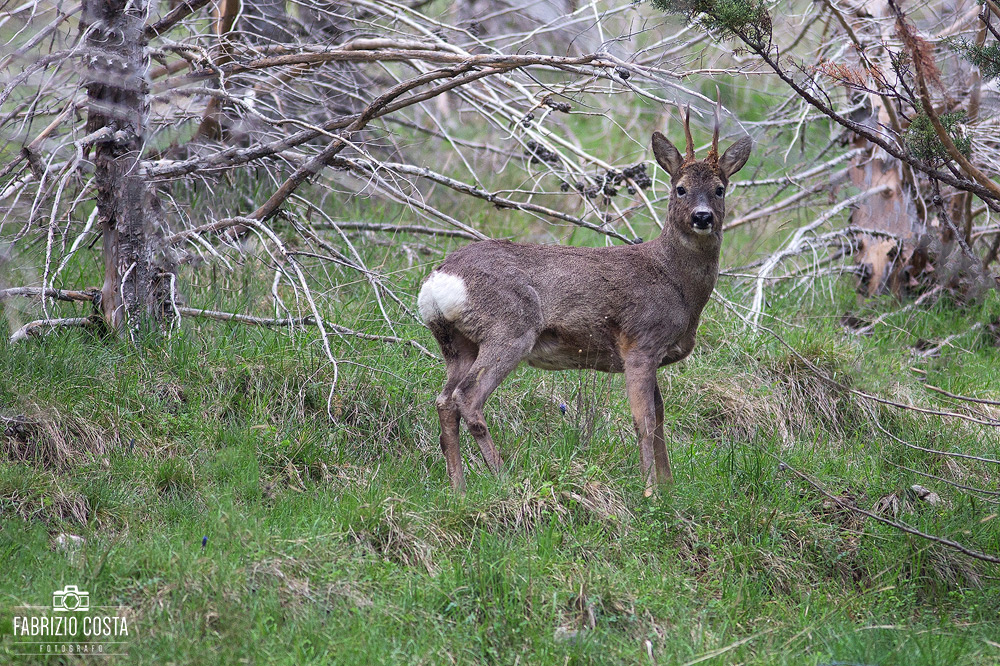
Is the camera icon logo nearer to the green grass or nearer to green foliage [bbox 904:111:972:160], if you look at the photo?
the green grass

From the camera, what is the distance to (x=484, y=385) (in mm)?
4590

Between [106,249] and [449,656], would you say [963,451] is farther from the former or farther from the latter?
[106,249]

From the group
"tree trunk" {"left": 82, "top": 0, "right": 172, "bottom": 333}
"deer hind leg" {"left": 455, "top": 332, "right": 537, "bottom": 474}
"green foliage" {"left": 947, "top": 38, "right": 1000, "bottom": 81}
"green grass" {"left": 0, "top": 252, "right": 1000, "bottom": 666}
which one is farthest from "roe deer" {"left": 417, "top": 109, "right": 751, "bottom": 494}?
"tree trunk" {"left": 82, "top": 0, "right": 172, "bottom": 333}

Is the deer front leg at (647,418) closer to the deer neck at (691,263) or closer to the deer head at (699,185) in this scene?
the deer neck at (691,263)

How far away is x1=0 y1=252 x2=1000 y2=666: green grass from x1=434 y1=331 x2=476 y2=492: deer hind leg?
12 centimetres

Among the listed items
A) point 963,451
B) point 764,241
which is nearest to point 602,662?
point 963,451

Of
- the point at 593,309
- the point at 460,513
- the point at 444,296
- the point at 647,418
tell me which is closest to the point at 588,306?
the point at 593,309

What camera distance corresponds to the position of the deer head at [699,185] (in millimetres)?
4871

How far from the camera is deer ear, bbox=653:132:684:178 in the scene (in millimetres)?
5051

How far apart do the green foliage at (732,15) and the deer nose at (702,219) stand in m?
1.06

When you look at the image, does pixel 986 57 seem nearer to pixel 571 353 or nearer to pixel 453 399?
pixel 571 353

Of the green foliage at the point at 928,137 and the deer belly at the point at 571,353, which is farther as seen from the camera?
the deer belly at the point at 571,353

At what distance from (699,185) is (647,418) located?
121 centimetres

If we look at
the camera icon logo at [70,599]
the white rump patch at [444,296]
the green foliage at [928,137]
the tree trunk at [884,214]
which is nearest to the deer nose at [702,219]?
the green foliage at [928,137]
